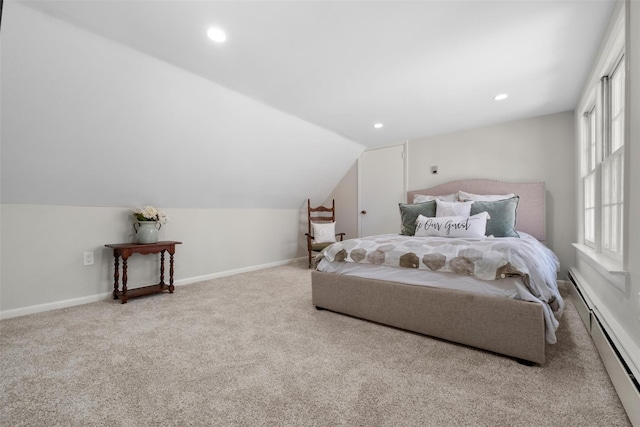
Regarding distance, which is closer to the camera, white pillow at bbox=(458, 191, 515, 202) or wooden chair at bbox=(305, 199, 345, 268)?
white pillow at bbox=(458, 191, 515, 202)

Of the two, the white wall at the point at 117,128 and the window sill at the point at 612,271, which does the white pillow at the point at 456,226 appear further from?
the white wall at the point at 117,128

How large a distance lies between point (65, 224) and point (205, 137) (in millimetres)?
1513

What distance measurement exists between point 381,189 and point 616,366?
3.66 m

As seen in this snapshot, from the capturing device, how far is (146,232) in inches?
123

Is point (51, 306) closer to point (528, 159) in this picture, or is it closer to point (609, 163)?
point (609, 163)

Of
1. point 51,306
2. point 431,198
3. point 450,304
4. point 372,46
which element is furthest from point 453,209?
point 51,306

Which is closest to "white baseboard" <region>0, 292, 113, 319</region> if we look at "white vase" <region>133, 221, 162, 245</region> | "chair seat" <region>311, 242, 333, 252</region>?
"white vase" <region>133, 221, 162, 245</region>

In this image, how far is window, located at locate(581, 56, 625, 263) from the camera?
2.01 metres

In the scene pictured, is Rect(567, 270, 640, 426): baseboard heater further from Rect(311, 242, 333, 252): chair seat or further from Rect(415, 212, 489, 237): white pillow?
Rect(311, 242, 333, 252): chair seat

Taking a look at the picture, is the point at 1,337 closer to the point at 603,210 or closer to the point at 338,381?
the point at 338,381

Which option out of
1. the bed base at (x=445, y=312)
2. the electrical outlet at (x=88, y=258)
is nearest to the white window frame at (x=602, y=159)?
the bed base at (x=445, y=312)

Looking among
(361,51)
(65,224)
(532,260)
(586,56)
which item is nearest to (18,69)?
(65,224)

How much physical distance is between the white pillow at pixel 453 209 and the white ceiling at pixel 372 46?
1.07 metres

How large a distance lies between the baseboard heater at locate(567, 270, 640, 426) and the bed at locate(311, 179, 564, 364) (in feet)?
0.66
